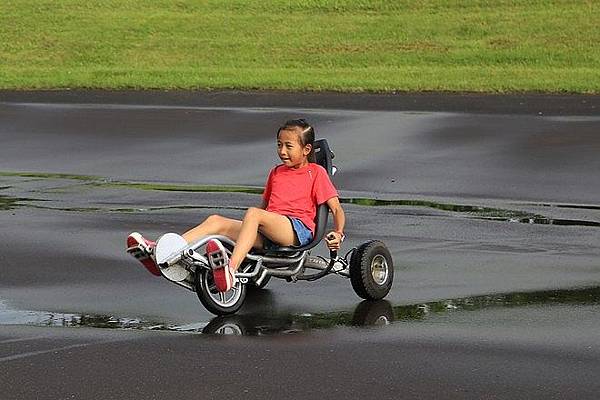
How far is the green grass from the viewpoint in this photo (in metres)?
24.4

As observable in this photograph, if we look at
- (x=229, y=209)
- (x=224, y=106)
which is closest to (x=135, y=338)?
(x=229, y=209)

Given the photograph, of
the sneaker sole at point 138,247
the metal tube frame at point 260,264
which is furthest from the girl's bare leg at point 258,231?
the sneaker sole at point 138,247

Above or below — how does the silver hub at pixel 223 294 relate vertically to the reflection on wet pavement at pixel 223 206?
below

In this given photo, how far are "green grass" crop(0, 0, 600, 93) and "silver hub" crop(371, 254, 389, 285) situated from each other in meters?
14.1

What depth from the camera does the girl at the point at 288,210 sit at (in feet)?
27.0

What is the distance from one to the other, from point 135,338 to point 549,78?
17318 millimetres

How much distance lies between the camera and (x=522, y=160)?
15.9m

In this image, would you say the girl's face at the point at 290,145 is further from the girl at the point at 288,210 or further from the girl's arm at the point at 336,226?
the girl's arm at the point at 336,226

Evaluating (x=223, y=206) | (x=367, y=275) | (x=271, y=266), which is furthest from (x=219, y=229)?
(x=223, y=206)

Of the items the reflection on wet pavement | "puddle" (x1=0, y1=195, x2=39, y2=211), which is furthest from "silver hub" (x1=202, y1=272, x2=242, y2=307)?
"puddle" (x1=0, y1=195, x2=39, y2=211)

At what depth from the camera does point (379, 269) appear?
864 centimetres

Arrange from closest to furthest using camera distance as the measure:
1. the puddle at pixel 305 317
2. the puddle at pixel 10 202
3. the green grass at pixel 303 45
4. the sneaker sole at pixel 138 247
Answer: the puddle at pixel 305 317 → the sneaker sole at pixel 138 247 → the puddle at pixel 10 202 → the green grass at pixel 303 45

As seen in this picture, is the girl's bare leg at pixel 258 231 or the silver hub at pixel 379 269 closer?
the girl's bare leg at pixel 258 231

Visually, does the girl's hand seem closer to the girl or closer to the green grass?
the girl
